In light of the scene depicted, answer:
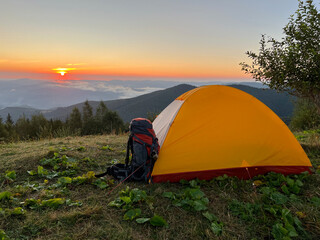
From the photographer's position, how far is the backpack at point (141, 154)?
4.45 metres

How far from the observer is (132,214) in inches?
125

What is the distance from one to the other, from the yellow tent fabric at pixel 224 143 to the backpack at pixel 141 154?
7.0 inches

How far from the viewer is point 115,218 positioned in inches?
125

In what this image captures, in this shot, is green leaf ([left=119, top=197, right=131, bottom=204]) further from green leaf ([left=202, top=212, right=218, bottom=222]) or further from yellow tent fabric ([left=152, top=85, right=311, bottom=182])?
green leaf ([left=202, top=212, right=218, bottom=222])

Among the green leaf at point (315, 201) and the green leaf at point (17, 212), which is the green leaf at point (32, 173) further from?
the green leaf at point (315, 201)

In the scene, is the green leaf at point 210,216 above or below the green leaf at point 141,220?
above

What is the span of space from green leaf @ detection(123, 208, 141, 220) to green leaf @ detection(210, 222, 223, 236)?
1079mm

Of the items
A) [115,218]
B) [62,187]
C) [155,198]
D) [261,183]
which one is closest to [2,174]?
[62,187]

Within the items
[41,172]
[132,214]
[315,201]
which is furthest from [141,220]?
[41,172]

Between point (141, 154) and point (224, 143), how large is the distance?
5.90ft

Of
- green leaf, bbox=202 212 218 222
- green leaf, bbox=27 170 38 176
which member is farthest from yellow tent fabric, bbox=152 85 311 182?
green leaf, bbox=27 170 38 176

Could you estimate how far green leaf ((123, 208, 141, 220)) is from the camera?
3.13 metres

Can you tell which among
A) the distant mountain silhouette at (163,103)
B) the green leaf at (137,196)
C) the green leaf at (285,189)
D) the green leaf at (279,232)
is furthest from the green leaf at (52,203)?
the distant mountain silhouette at (163,103)

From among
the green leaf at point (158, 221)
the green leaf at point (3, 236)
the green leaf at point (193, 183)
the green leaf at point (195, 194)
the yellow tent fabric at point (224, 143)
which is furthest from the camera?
the yellow tent fabric at point (224, 143)
